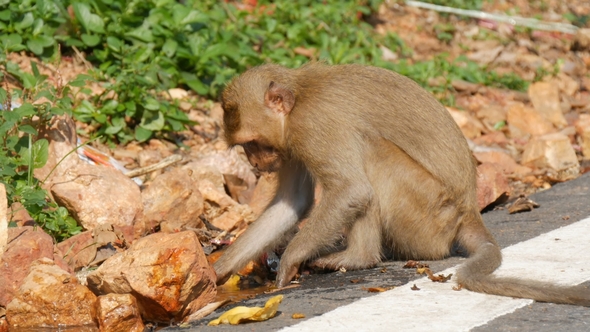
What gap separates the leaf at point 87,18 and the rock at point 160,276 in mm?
3668

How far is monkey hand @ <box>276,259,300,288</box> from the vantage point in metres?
4.63

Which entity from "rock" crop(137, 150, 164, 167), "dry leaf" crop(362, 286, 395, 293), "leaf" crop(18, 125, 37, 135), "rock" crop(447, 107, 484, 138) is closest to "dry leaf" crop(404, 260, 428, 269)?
"dry leaf" crop(362, 286, 395, 293)

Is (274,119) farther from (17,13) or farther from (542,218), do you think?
(17,13)

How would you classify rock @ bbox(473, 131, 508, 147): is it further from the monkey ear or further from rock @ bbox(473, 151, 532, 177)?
the monkey ear

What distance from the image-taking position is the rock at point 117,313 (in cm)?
381

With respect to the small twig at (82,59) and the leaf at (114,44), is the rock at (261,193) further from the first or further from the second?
the small twig at (82,59)

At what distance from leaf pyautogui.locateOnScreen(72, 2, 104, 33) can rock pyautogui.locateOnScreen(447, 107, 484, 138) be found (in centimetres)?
329

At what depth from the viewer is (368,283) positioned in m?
4.37

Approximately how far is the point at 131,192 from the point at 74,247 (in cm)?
69

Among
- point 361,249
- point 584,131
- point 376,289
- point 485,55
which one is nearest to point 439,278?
point 376,289

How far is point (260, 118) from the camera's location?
16.7 feet

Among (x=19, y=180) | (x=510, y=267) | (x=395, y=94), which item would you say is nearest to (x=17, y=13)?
(x=19, y=180)

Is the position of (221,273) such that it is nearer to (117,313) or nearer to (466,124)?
(117,313)

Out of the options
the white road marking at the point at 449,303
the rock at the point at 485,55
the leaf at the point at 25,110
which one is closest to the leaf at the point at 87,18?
the leaf at the point at 25,110
